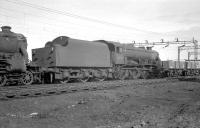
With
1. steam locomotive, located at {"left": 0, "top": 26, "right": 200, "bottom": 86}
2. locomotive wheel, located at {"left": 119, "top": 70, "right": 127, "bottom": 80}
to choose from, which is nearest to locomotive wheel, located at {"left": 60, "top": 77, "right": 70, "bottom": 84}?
steam locomotive, located at {"left": 0, "top": 26, "right": 200, "bottom": 86}

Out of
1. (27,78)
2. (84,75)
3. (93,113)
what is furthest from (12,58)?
(93,113)

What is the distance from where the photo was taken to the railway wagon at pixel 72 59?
62.0 ft

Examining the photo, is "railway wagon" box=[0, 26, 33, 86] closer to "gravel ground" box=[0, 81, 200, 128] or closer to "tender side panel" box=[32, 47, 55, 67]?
"tender side panel" box=[32, 47, 55, 67]

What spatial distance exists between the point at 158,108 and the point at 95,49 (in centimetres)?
1335

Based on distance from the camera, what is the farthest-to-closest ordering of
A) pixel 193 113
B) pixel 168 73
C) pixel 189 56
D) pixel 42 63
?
pixel 189 56, pixel 168 73, pixel 42 63, pixel 193 113

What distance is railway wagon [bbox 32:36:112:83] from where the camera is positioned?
18.9m

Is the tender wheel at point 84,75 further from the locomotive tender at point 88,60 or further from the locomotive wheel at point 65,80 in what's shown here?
the locomotive wheel at point 65,80

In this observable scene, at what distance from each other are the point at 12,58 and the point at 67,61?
4602mm

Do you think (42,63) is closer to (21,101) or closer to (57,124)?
(21,101)

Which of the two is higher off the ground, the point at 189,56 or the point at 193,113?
the point at 189,56

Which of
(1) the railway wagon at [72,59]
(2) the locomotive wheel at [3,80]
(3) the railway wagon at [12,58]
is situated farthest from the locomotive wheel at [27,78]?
(1) the railway wagon at [72,59]

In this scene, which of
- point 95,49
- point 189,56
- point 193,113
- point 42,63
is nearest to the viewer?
point 193,113

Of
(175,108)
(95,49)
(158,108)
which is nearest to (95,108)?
(158,108)

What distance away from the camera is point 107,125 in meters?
7.09
